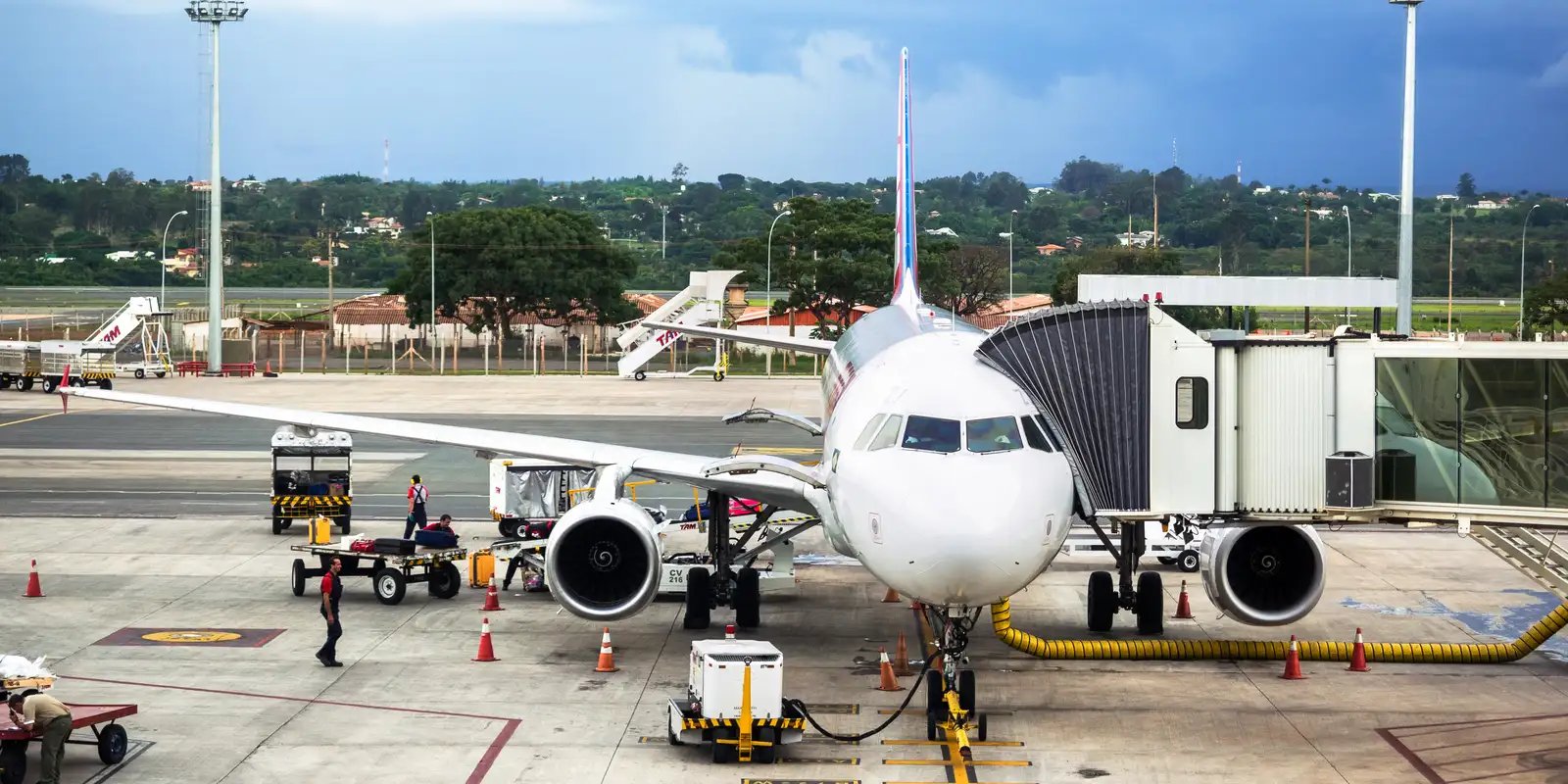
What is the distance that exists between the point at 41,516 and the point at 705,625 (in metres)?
19.2

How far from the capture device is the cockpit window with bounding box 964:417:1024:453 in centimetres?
1888

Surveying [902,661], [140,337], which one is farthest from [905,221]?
[140,337]

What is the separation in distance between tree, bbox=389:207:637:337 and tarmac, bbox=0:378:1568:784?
73.7 m

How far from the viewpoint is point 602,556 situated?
23297 mm

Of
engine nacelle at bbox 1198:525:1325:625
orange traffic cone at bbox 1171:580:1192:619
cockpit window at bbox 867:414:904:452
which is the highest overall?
cockpit window at bbox 867:414:904:452

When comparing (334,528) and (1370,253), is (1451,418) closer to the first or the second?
(334,528)

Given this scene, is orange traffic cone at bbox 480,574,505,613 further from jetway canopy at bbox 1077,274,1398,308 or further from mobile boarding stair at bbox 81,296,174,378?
mobile boarding stair at bbox 81,296,174,378

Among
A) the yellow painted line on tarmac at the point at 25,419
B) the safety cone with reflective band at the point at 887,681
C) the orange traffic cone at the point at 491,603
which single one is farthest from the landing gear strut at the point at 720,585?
the yellow painted line on tarmac at the point at 25,419

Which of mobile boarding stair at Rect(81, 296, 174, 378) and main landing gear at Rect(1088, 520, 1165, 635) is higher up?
mobile boarding stair at Rect(81, 296, 174, 378)

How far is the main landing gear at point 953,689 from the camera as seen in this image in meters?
19.5

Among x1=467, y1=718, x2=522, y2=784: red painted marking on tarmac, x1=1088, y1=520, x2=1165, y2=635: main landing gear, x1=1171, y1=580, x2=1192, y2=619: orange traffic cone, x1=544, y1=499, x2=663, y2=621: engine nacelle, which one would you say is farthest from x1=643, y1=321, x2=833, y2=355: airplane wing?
x1=467, y1=718, x2=522, y2=784: red painted marking on tarmac

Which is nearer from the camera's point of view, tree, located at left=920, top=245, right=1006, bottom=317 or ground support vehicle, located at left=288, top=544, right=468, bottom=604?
ground support vehicle, located at left=288, top=544, right=468, bottom=604

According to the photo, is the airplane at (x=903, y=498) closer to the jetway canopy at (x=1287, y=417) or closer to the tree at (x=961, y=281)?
the jetway canopy at (x=1287, y=417)

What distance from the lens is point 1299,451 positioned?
21.3 meters
